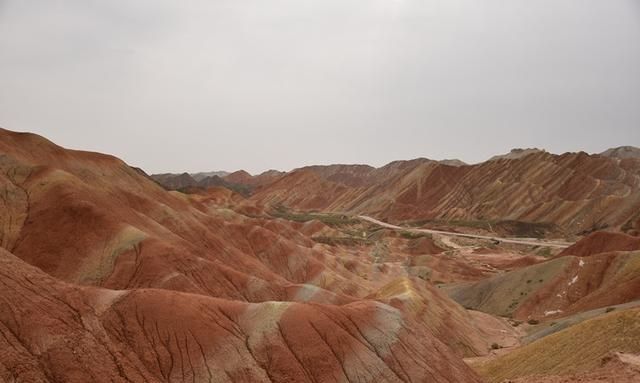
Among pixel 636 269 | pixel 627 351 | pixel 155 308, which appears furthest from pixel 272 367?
pixel 636 269

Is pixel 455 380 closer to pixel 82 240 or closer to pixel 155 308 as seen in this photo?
pixel 155 308

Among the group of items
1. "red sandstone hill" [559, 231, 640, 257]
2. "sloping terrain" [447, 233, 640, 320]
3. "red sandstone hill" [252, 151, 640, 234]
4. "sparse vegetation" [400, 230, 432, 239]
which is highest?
"red sandstone hill" [252, 151, 640, 234]

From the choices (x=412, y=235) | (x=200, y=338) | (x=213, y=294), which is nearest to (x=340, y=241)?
(x=412, y=235)

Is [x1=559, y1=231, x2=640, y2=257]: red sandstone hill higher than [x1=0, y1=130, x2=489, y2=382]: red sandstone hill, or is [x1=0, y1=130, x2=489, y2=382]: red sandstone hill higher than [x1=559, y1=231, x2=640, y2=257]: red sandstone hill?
[x1=559, y1=231, x2=640, y2=257]: red sandstone hill

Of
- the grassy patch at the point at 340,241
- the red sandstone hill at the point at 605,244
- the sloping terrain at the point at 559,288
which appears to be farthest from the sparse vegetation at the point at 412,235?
the sloping terrain at the point at 559,288

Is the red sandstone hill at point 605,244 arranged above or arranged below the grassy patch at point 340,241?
above

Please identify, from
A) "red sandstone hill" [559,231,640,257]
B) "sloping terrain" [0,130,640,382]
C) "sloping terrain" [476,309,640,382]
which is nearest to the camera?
"sloping terrain" [0,130,640,382]

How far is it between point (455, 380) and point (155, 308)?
57.1ft

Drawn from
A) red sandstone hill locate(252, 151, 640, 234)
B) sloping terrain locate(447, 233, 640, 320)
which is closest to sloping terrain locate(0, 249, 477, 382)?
sloping terrain locate(447, 233, 640, 320)

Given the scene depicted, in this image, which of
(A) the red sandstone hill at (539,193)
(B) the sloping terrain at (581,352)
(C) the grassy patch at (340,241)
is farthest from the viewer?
(A) the red sandstone hill at (539,193)

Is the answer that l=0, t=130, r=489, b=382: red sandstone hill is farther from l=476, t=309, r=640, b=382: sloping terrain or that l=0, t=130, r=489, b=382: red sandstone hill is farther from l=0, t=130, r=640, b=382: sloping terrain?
l=476, t=309, r=640, b=382: sloping terrain

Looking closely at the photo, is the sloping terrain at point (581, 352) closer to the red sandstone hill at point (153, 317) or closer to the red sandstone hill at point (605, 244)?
the red sandstone hill at point (153, 317)

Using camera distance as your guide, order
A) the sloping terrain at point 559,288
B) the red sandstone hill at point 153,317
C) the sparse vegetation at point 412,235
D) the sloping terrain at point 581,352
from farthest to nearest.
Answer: the sparse vegetation at point 412,235 → the sloping terrain at point 559,288 → the sloping terrain at point 581,352 → the red sandstone hill at point 153,317

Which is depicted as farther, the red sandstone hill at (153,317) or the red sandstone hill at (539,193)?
the red sandstone hill at (539,193)
